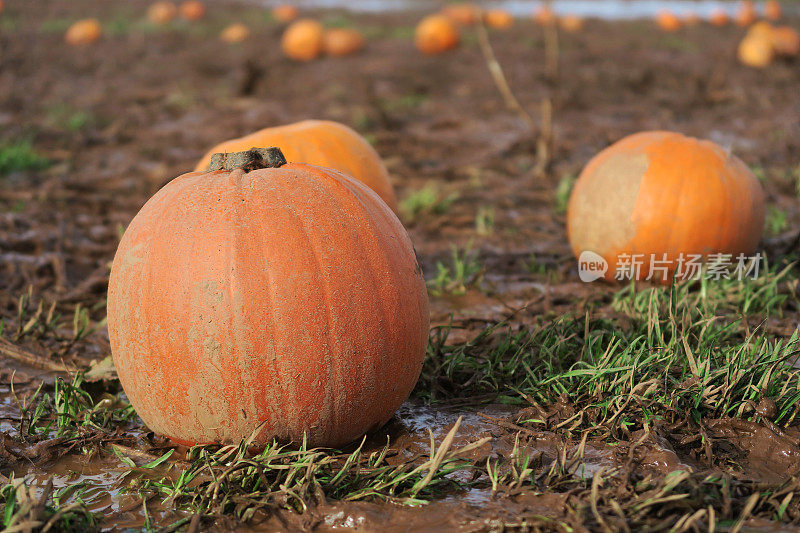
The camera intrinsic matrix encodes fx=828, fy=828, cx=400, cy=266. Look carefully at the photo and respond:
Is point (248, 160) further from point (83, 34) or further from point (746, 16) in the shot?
point (746, 16)

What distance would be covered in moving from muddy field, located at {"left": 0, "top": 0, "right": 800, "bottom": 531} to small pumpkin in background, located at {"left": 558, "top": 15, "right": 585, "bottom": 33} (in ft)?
27.8

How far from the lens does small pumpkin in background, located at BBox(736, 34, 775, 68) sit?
43.6 ft

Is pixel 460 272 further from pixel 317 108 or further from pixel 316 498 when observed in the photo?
pixel 317 108

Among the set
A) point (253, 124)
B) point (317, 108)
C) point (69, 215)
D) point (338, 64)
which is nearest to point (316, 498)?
point (69, 215)

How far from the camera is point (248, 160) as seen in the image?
305 centimetres

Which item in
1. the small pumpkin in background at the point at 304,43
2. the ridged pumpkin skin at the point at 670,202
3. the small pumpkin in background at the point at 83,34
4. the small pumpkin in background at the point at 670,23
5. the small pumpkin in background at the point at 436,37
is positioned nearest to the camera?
the ridged pumpkin skin at the point at 670,202

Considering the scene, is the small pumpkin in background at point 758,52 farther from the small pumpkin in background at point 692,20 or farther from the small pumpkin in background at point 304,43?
the small pumpkin in background at point 304,43

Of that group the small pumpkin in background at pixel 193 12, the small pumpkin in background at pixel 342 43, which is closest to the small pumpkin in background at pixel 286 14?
the small pumpkin in background at pixel 193 12

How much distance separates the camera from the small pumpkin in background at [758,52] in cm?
1328

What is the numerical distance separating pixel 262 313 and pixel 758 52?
1284 centimetres

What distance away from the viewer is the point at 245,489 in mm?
2715

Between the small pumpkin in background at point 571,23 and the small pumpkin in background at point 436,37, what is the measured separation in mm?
4324

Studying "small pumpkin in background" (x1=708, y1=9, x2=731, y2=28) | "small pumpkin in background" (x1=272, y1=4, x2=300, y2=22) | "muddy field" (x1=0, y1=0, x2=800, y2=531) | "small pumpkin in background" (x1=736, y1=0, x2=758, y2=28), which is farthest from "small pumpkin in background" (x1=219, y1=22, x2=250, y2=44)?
"small pumpkin in background" (x1=736, y1=0, x2=758, y2=28)

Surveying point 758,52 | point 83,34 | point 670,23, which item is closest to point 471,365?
point 758,52
